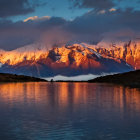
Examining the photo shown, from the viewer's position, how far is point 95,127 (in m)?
37.9

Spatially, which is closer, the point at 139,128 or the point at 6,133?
the point at 6,133

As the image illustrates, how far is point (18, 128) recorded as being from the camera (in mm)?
36719

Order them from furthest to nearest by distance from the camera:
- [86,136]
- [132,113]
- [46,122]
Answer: [132,113]
[46,122]
[86,136]

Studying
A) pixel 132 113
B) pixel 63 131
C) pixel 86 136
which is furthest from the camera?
pixel 132 113

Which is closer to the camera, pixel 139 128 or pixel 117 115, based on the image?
pixel 139 128

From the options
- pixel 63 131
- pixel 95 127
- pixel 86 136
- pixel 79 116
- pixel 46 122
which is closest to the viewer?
pixel 86 136

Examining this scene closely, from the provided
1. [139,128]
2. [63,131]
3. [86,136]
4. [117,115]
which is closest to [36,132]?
[63,131]

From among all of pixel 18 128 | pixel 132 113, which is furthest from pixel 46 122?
pixel 132 113

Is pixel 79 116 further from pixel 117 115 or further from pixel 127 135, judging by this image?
pixel 127 135

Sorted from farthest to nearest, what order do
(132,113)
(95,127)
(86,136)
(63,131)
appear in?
(132,113) → (95,127) → (63,131) → (86,136)

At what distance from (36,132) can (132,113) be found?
2153 cm

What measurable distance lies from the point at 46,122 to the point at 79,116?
25.1 ft

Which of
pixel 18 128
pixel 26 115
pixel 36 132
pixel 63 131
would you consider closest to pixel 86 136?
pixel 63 131

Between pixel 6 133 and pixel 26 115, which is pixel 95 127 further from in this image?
pixel 26 115
